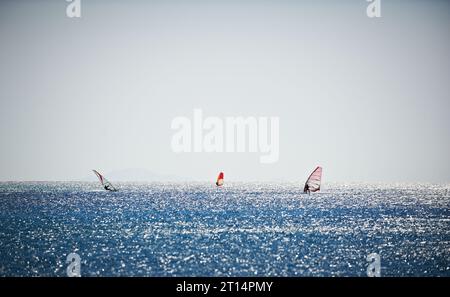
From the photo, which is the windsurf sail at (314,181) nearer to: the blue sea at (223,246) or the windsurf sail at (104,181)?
the blue sea at (223,246)

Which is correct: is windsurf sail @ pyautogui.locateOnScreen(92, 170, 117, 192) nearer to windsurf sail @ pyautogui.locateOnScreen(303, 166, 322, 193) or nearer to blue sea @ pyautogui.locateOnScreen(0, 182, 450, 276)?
blue sea @ pyautogui.locateOnScreen(0, 182, 450, 276)

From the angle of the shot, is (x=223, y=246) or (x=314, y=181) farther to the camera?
(x=314, y=181)

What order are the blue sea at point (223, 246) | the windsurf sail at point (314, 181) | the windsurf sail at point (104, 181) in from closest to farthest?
the blue sea at point (223, 246) < the windsurf sail at point (314, 181) < the windsurf sail at point (104, 181)

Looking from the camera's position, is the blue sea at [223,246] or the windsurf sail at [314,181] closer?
the blue sea at [223,246]

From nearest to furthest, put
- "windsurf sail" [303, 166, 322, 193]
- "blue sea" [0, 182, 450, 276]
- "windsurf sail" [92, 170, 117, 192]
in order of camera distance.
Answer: "blue sea" [0, 182, 450, 276] → "windsurf sail" [303, 166, 322, 193] → "windsurf sail" [92, 170, 117, 192]

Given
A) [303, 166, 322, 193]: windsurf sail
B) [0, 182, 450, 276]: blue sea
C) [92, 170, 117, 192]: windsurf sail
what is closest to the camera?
[0, 182, 450, 276]: blue sea

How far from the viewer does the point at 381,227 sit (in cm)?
6159

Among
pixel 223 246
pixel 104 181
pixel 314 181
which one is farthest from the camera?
pixel 104 181

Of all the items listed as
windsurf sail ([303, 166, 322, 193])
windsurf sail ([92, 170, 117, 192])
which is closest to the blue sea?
windsurf sail ([303, 166, 322, 193])

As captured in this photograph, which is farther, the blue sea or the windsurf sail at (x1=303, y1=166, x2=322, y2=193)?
the windsurf sail at (x1=303, y1=166, x2=322, y2=193)

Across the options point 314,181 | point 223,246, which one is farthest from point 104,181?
point 223,246

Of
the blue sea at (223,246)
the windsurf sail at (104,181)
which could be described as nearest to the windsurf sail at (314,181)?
the blue sea at (223,246)

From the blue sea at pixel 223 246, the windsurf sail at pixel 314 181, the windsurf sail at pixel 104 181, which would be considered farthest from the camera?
the windsurf sail at pixel 104 181

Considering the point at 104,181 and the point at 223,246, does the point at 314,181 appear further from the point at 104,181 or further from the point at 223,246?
the point at 104,181
